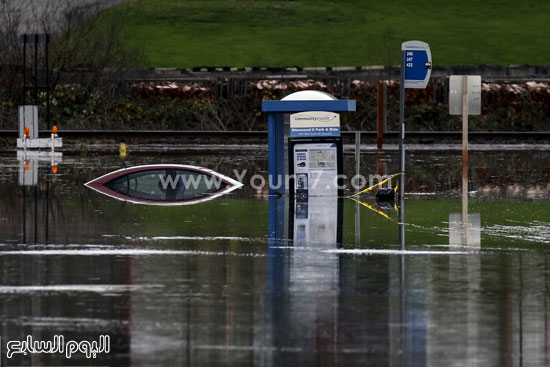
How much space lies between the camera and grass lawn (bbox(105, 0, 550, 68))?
94062 mm

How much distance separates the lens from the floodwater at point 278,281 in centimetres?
891

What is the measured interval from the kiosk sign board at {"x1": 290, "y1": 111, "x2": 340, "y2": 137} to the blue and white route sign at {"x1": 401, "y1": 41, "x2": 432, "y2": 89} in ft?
6.70

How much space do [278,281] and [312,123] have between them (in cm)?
942

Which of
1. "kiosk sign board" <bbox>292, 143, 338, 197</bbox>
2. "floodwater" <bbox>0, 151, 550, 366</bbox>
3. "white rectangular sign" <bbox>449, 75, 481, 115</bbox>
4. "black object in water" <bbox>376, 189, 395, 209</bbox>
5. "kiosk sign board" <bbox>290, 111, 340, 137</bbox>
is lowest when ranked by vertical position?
"floodwater" <bbox>0, 151, 550, 366</bbox>

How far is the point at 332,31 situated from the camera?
105 m

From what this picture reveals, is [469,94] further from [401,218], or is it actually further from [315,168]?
[401,218]

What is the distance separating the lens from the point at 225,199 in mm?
22000

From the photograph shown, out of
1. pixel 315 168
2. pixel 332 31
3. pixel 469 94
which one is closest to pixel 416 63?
pixel 315 168

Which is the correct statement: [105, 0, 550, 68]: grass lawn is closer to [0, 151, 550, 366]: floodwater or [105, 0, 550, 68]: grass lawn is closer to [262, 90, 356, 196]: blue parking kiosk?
[262, 90, 356, 196]: blue parking kiosk

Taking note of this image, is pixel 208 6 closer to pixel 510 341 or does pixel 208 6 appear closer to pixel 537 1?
pixel 537 1

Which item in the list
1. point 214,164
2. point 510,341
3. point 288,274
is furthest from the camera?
point 214,164

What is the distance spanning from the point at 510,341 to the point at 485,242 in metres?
6.24

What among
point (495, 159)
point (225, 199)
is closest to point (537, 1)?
point (495, 159)

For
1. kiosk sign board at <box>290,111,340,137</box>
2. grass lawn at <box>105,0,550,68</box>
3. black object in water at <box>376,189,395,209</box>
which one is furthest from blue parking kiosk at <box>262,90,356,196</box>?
grass lawn at <box>105,0,550,68</box>
